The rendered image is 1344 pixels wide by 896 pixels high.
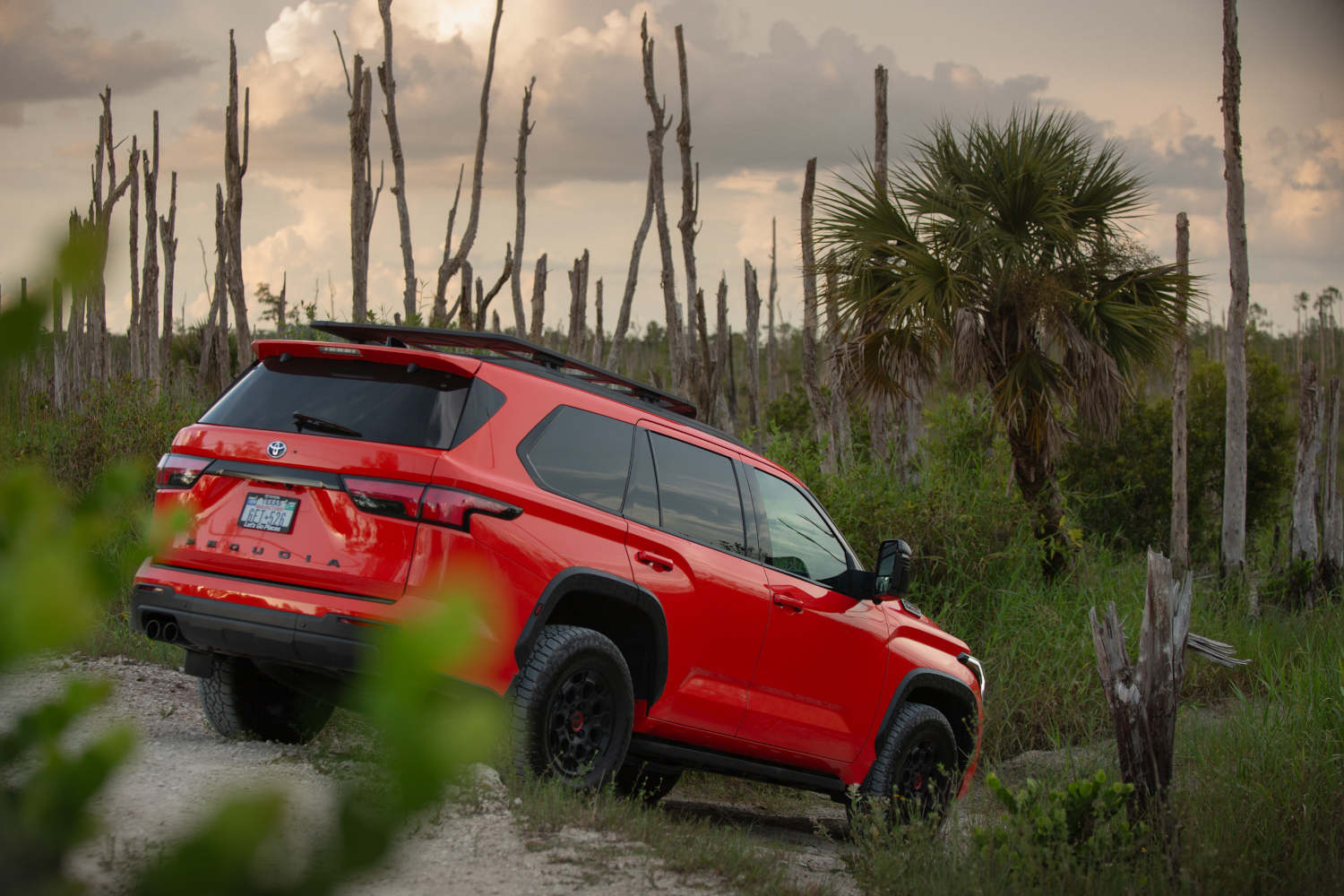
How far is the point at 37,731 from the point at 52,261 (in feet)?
1.47

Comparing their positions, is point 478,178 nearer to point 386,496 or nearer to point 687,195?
point 687,195

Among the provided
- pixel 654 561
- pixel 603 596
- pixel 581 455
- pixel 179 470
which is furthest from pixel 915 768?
pixel 179 470

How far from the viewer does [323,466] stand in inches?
179

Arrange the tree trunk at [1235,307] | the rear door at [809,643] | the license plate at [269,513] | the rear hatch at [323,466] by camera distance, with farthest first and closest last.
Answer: the tree trunk at [1235,307] → the rear door at [809,643] → the license plate at [269,513] → the rear hatch at [323,466]

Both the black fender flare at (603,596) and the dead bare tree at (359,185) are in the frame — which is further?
the dead bare tree at (359,185)

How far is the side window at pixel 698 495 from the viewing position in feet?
17.7

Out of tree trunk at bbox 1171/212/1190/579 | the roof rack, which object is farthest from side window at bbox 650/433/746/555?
tree trunk at bbox 1171/212/1190/579

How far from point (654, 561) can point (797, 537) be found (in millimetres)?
1294

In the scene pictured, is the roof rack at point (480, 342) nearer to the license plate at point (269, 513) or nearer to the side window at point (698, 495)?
the side window at point (698, 495)

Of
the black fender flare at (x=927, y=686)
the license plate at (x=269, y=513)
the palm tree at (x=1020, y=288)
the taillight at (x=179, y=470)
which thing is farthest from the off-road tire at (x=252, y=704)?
the palm tree at (x=1020, y=288)

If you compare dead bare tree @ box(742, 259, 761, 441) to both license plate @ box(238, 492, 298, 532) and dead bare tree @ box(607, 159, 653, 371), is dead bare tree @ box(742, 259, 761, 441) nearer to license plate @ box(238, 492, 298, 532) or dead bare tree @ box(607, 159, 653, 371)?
dead bare tree @ box(607, 159, 653, 371)

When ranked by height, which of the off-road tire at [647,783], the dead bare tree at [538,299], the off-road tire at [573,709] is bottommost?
the off-road tire at [647,783]

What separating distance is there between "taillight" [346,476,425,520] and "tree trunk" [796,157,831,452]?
8.31 metres

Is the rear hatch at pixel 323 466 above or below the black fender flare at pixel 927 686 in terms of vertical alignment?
above
